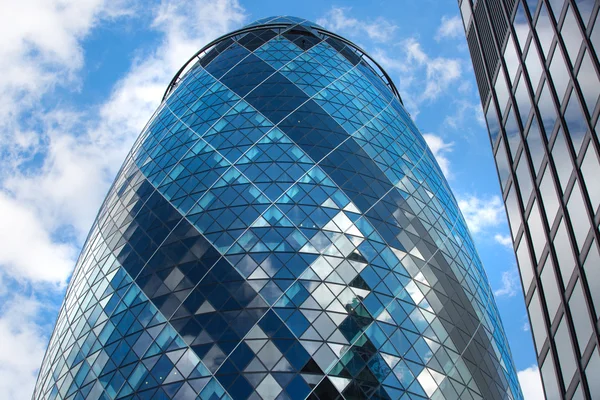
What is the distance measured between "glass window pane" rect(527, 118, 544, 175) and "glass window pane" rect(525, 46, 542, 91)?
115 centimetres

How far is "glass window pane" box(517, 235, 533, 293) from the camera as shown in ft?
64.1

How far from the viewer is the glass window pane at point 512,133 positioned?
2103 cm

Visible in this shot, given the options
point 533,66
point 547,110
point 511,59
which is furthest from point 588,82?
point 511,59

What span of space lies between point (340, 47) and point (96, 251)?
2605 centimetres

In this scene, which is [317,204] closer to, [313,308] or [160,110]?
[313,308]

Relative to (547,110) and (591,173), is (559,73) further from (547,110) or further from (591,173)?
(591,173)

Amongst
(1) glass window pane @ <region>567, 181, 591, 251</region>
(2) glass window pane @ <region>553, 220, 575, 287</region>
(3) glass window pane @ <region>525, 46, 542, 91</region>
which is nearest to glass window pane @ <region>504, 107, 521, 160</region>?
(3) glass window pane @ <region>525, 46, 542, 91</region>

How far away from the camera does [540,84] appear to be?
19.3 meters

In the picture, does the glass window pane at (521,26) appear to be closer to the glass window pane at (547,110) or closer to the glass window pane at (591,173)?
the glass window pane at (547,110)

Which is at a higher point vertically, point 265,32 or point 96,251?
point 265,32

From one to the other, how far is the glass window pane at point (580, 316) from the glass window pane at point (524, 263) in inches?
120

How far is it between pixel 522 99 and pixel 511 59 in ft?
6.27

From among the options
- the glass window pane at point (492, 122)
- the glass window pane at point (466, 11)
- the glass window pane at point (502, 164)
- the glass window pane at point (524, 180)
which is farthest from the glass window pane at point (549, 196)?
the glass window pane at point (466, 11)

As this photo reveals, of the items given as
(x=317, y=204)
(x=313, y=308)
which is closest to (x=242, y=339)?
(x=313, y=308)
